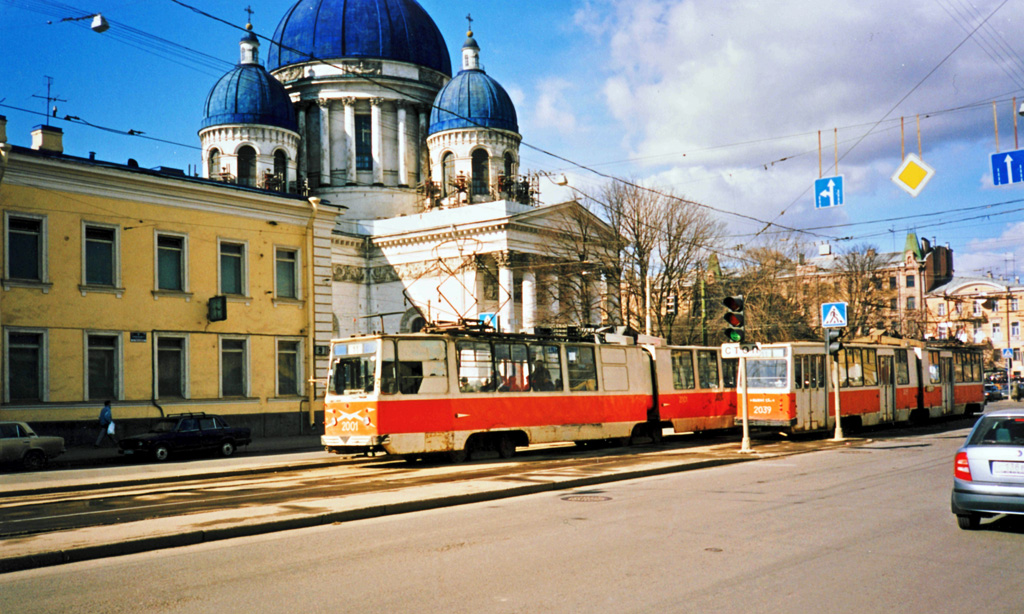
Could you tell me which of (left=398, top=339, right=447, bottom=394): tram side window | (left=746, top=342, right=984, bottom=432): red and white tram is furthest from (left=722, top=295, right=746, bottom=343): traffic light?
(left=398, top=339, right=447, bottom=394): tram side window

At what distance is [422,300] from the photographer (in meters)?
53.6

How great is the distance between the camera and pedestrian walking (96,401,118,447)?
88.0 feet

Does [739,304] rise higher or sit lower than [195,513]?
higher

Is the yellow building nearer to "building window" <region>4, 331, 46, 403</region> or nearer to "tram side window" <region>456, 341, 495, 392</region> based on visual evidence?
"building window" <region>4, 331, 46, 403</region>

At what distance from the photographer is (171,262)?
30500mm

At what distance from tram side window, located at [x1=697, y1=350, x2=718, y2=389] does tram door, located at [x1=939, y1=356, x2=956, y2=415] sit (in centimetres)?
1225

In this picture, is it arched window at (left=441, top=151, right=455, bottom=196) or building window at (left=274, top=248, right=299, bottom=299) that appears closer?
building window at (left=274, top=248, right=299, bottom=299)

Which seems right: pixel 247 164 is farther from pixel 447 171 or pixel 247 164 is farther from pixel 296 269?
pixel 296 269

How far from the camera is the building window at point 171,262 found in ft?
98.9

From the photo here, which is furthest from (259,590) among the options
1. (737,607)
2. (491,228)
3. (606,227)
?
(491,228)

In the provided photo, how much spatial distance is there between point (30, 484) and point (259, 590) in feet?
41.3

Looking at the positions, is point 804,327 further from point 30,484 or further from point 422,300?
point 30,484

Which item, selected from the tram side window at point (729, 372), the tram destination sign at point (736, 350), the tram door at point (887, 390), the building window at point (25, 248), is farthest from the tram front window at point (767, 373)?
the building window at point (25, 248)

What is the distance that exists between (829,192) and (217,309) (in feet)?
65.0
